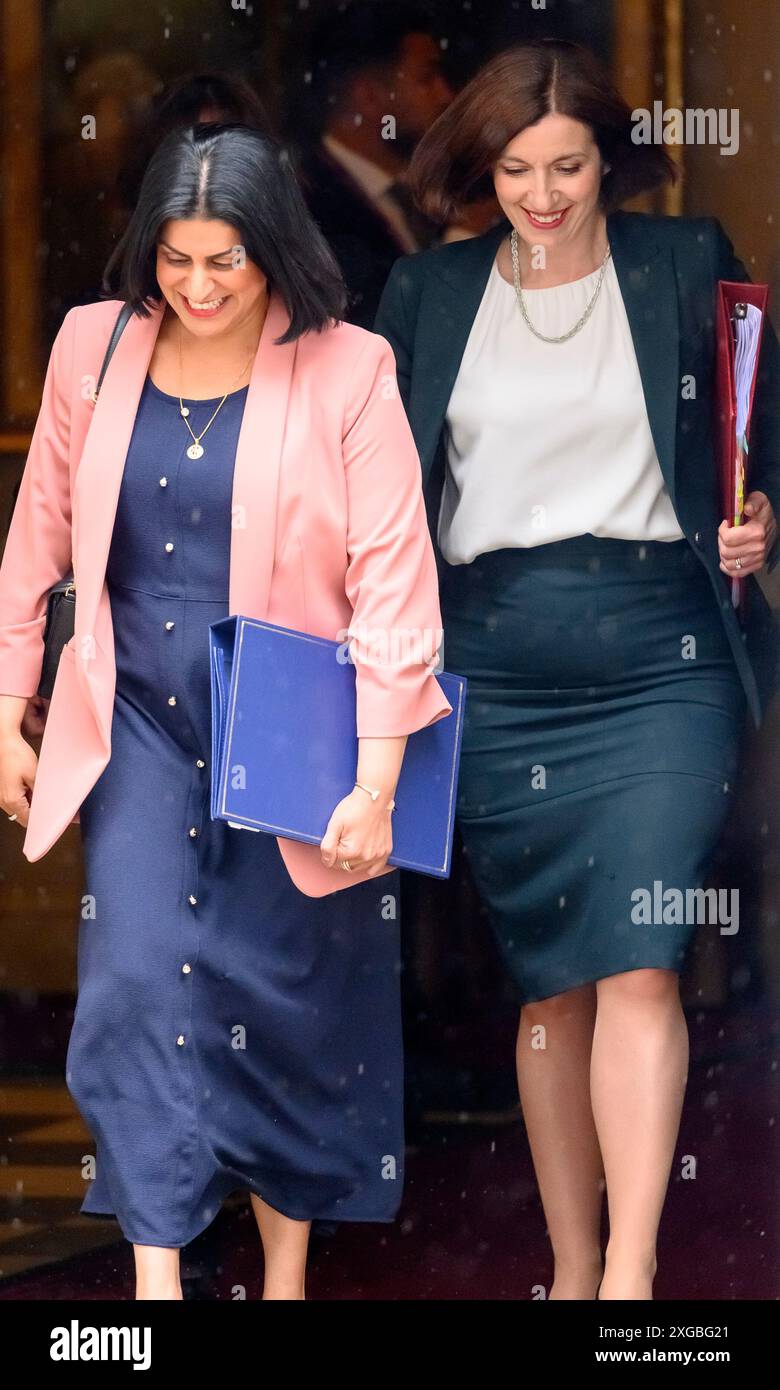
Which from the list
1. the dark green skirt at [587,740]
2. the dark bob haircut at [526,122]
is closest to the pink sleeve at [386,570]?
the dark green skirt at [587,740]

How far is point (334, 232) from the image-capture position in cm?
546

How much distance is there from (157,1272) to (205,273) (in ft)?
6.06

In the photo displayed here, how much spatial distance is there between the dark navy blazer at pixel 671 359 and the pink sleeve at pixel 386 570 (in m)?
0.35

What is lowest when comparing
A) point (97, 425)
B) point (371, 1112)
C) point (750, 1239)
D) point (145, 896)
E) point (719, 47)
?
point (750, 1239)

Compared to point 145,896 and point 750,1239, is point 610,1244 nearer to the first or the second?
point 750,1239

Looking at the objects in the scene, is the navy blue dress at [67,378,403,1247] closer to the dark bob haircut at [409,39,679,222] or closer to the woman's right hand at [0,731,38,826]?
the woman's right hand at [0,731,38,826]

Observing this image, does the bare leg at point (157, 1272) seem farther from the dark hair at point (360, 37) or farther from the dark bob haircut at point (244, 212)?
the dark hair at point (360, 37)

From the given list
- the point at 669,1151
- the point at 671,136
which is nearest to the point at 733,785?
the point at 669,1151

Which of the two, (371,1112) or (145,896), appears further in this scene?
(371,1112)

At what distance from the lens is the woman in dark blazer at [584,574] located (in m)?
4.99

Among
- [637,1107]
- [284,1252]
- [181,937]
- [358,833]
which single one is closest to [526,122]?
[358,833]

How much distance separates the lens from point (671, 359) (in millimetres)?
5016

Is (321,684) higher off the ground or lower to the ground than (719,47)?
lower

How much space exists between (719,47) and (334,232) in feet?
2.99
